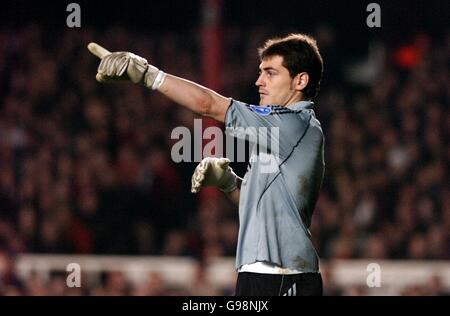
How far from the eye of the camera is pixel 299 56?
175 inches

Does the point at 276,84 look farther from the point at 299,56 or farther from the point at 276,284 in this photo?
the point at 276,284

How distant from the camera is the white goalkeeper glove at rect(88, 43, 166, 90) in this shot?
4023mm

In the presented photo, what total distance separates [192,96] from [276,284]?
2.92 feet

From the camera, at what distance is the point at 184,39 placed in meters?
13.2

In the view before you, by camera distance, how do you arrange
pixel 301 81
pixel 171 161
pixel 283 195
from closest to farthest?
pixel 283 195 → pixel 301 81 → pixel 171 161

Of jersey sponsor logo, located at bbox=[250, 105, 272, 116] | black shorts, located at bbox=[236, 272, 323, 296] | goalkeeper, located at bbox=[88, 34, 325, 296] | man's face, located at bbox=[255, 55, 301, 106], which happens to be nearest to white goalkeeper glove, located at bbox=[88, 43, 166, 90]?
goalkeeper, located at bbox=[88, 34, 325, 296]

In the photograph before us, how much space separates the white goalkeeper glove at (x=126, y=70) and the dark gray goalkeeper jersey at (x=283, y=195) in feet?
1.56

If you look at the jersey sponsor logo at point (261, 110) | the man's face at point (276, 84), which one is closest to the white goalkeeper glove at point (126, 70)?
the jersey sponsor logo at point (261, 110)

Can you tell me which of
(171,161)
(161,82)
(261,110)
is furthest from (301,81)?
(171,161)

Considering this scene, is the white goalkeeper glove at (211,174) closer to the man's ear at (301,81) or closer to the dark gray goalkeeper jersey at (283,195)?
the dark gray goalkeeper jersey at (283,195)

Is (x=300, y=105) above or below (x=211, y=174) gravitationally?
above

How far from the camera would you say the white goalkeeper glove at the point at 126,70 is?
402 cm
